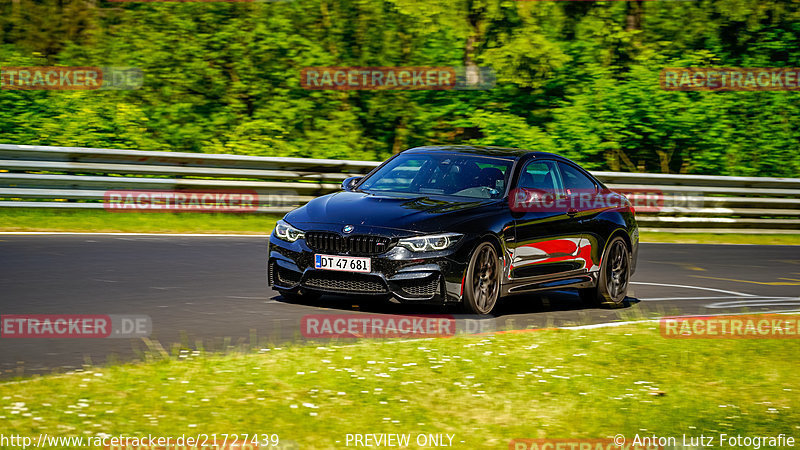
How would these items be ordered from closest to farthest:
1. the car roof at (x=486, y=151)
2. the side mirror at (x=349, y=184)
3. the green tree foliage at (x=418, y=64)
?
the side mirror at (x=349, y=184) → the car roof at (x=486, y=151) → the green tree foliage at (x=418, y=64)

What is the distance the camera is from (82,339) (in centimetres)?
849

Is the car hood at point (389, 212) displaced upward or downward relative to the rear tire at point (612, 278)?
upward

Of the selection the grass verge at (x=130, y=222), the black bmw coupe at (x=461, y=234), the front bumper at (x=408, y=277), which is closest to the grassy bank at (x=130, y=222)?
the grass verge at (x=130, y=222)

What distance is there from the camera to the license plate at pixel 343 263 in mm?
10016

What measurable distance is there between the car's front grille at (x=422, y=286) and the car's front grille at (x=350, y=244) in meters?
0.36

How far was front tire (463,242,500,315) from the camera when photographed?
1017 cm

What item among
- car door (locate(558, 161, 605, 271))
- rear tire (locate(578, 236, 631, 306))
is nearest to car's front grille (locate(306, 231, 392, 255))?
car door (locate(558, 161, 605, 271))

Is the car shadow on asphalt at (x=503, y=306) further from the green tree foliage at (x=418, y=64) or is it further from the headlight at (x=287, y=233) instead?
the green tree foliage at (x=418, y=64)

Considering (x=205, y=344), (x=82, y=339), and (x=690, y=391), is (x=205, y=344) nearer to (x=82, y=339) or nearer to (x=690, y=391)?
(x=82, y=339)

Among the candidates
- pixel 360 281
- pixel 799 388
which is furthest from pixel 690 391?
pixel 360 281

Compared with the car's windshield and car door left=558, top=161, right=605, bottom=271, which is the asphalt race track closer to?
car door left=558, top=161, right=605, bottom=271

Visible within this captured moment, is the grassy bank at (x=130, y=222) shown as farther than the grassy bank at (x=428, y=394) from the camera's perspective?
Yes

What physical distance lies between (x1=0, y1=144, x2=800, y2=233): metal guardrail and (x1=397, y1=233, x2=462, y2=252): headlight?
8.22m

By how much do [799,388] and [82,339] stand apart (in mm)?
5027
